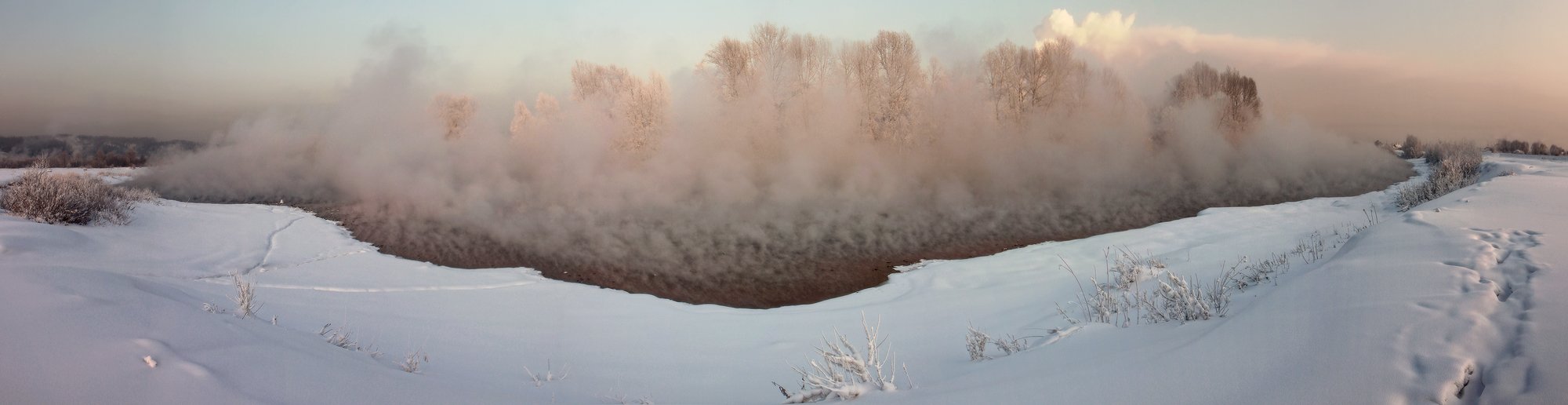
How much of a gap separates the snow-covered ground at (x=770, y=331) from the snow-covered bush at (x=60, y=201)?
37 centimetres

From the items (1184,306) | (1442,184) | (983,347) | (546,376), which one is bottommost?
(546,376)

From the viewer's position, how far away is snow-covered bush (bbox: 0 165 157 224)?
843cm

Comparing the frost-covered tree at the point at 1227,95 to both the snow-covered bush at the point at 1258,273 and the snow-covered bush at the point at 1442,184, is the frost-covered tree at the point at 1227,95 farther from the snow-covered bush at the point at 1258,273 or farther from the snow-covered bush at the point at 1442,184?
Result: the snow-covered bush at the point at 1258,273

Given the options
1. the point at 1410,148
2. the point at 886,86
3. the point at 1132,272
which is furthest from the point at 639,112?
the point at 1410,148

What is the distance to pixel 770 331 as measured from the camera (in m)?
7.85

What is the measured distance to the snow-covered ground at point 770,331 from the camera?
8.66ft

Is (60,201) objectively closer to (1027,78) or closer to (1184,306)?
(1184,306)

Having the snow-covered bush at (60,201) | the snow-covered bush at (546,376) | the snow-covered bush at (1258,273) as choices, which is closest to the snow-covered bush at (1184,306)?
the snow-covered bush at (1258,273)

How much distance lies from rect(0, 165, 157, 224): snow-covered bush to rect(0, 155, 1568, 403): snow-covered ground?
0.37 m

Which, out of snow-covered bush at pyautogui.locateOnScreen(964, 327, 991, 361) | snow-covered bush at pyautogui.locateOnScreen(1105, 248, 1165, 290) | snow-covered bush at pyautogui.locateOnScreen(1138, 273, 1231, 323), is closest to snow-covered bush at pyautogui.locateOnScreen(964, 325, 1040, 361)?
snow-covered bush at pyautogui.locateOnScreen(964, 327, 991, 361)

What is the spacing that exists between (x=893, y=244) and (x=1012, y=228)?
14.7ft

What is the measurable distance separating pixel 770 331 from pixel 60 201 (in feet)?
32.7

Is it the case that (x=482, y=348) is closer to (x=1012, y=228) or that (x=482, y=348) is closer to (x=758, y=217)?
(x=758, y=217)

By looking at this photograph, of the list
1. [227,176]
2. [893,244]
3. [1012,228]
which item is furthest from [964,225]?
[227,176]
